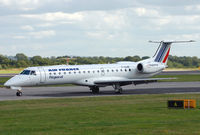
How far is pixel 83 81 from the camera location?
4003 centimetres

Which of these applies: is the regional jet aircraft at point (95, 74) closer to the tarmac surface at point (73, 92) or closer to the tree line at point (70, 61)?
the tarmac surface at point (73, 92)

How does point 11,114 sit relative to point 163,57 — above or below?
below

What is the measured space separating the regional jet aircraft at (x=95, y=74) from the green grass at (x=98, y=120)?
956 cm

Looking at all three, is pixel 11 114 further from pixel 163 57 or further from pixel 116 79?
pixel 163 57

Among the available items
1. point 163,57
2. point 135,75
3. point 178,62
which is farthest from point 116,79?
point 178,62

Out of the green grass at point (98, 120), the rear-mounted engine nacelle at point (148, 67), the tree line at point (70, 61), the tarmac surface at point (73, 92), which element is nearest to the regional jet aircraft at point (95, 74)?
the rear-mounted engine nacelle at point (148, 67)

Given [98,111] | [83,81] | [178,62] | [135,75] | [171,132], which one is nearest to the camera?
[171,132]

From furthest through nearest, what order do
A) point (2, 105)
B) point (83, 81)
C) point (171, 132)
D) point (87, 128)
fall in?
point (83, 81)
point (2, 105)
point (87, 128)
point (171, 132)

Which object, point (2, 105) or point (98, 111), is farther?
point (2, 105)

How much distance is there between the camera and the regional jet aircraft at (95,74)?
3762 centimetres

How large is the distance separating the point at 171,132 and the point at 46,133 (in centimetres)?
516

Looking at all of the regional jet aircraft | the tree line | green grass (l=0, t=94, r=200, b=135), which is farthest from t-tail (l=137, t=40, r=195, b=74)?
the tree line

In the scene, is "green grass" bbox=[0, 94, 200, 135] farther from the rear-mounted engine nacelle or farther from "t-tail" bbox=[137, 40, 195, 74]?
"t-tail" bbox=[137, 40, 195, 74]

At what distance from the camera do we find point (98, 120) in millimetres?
20609
